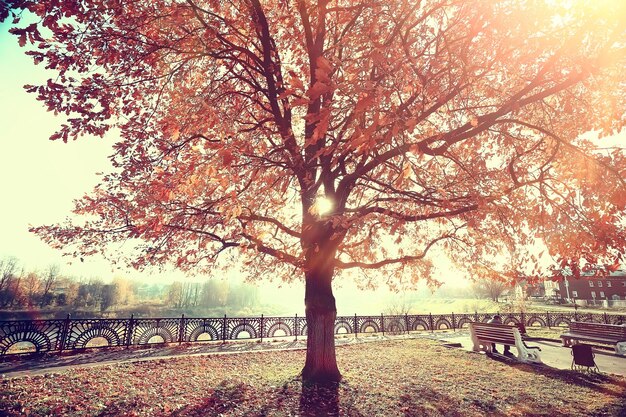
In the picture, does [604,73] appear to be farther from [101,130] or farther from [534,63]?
[101,130]

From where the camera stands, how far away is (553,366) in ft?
31.7

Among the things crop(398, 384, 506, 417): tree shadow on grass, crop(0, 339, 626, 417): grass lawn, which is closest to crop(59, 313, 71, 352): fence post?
crop(0, 339, 626, 417): grass lawn

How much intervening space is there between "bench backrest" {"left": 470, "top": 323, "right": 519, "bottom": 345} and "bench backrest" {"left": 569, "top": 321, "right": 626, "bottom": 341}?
331 centimetres

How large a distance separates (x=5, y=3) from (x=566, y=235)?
9.39m

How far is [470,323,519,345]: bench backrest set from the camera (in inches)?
396

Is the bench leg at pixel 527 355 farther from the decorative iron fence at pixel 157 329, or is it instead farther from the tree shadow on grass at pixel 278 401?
the decorative iron fence at pixel 157 329

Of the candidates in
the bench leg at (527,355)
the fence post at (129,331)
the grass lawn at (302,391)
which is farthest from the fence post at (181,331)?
the bench leg at (527,355)

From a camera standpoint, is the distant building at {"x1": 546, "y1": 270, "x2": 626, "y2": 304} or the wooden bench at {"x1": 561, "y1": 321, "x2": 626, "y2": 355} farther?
the distant building at {"x1": 546, "y1": 270, "x2": 626, "y2": 304}

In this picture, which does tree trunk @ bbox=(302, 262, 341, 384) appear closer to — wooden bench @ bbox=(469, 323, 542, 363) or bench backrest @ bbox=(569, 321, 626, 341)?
wooden bench @ bbox=(469, 323, 542, 363)

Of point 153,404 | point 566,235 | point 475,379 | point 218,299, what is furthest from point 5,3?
point 218,299

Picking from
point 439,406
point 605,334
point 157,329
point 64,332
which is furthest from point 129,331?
point 605,334

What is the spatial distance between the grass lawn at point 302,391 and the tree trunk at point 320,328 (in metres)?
0.49

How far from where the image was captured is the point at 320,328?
766 cm

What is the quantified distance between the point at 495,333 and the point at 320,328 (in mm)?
7356
